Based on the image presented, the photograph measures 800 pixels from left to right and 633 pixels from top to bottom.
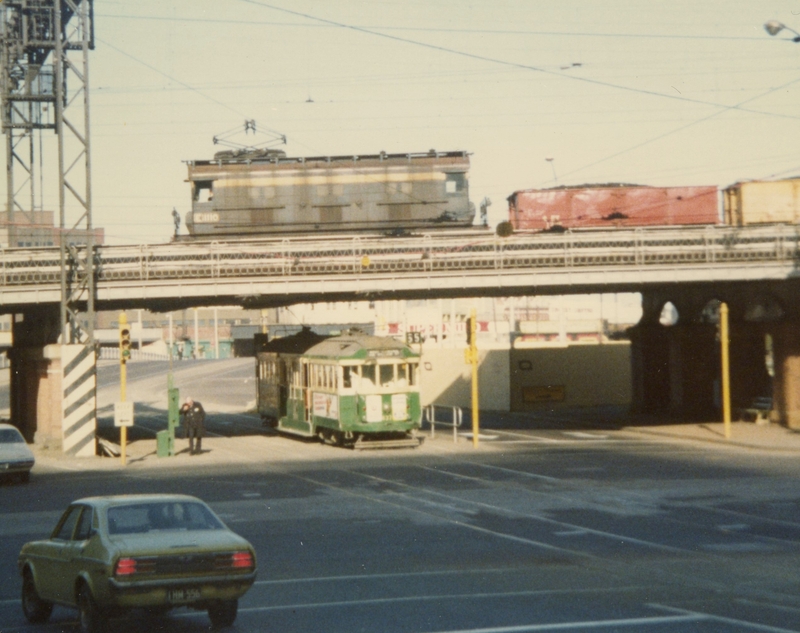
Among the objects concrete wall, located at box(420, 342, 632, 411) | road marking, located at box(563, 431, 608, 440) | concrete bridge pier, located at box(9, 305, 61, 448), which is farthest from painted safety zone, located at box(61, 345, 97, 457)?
concrete wall, located at box(420, 342, 632, 411)

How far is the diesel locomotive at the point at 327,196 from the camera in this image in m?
42.0

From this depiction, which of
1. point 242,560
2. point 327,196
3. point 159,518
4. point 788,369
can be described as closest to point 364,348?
point 327,196

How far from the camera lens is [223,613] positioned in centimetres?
1094

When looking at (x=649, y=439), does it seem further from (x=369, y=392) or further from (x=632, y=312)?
(x=632, y=312)

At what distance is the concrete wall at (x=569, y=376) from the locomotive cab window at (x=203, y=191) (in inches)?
858

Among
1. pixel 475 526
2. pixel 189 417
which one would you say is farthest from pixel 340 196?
pixel 475 526

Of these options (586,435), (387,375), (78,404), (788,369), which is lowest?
(586,435)

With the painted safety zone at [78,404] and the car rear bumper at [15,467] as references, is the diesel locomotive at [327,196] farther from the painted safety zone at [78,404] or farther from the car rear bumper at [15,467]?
the car rear bumper at [15,467]

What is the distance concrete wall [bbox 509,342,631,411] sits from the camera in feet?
192

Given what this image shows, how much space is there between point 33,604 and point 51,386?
2554 centimetres

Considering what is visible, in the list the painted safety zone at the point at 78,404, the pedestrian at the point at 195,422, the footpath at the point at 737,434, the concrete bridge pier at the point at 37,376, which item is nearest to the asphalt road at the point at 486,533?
the pedestrian at the point at 195,422

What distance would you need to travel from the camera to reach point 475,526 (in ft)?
60.9

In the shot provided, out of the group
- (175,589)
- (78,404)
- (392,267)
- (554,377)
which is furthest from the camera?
(554,377)

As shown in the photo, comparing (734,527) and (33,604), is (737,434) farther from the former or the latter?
(33,604)
